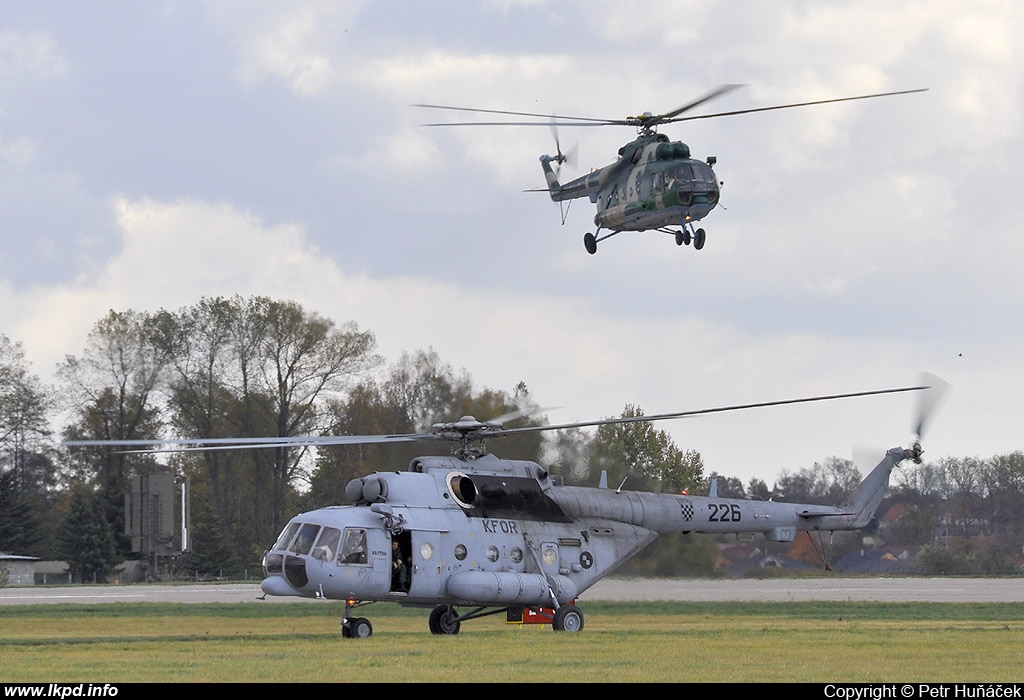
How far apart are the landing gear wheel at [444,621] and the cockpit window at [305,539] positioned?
283 centimetres

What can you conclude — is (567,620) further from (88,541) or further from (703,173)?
(88,541)

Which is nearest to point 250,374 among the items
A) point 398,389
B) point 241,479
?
point 241,479

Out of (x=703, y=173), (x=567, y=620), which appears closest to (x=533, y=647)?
(x=567, y=620)

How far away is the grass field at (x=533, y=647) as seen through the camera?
1606cm

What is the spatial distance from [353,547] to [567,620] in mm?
4046

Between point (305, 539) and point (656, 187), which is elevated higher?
point (656, 187)

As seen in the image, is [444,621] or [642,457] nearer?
[444,621]

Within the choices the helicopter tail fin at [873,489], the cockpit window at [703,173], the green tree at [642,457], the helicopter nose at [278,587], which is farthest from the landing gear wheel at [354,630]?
the cockpit window at [703,173]

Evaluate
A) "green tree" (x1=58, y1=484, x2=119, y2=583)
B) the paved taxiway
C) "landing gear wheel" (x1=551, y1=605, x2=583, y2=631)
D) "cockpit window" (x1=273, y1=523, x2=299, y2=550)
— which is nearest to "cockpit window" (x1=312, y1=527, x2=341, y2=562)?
"cockpit window" (x1=273, y1=523, x2=299, y2=550)

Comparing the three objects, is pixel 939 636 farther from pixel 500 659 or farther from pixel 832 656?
pixel 500 659

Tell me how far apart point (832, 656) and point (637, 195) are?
1526cm

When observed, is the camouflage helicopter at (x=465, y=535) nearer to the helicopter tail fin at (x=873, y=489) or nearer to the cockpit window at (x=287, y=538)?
the cockpit window at (x=287, y=538)

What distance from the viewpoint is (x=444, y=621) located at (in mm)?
23688
